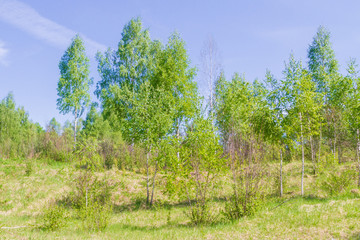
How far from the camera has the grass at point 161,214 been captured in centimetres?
812

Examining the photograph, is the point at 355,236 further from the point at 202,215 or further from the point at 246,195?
the point at 202,215

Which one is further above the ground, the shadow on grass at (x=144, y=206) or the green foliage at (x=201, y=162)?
the green foliage at (x=201, y=162)

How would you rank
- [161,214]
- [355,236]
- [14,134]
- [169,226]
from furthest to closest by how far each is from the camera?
[14,134] → [161,214] → [169,226] → [355,236]

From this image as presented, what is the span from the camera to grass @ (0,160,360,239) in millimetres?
8125

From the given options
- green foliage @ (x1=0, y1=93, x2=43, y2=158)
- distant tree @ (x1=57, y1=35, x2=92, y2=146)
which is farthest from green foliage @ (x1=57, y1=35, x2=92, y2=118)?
green foliage @ (x1=0, y1=93, x2=43, y2=158)

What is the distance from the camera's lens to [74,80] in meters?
25.2

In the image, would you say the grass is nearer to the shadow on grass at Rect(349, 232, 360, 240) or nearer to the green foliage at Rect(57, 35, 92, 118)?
the shadow on grass at Rect(349, 232, 360, 240)

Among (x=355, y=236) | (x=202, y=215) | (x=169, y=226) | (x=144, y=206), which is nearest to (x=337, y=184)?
(x=355, y=236)

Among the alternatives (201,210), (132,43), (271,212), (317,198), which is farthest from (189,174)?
(132,43)

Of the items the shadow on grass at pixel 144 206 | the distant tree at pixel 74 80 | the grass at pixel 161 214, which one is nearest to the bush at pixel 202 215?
the grass at pixel 161 214

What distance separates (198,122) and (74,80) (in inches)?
751

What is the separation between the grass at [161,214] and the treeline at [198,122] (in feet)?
3.10

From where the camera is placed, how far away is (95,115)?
140ft

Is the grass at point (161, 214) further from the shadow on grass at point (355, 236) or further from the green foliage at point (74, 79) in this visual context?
the green foliage at point (74, 79)
